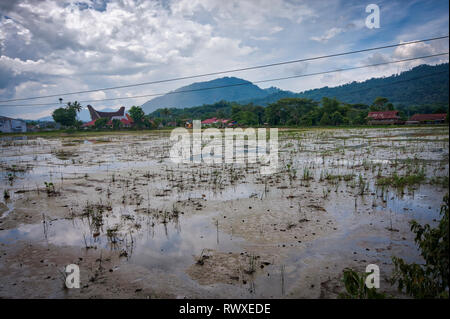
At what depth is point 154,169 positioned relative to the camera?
14.1 meters

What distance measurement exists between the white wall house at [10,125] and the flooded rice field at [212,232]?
76.9 m

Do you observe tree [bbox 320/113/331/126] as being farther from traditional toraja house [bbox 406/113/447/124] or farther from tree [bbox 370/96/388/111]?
tree [bbox 370/96/388/111]

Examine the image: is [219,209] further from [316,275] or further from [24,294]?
→ [24,294]

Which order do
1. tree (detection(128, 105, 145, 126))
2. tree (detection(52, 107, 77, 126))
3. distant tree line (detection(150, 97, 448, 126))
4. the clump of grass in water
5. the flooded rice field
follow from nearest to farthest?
the flooded rice field < the clump of grass in water < distant tree line (detection(150, 97, 448, 126)) < tree (detection(52, 107, 77, 126)) < tree (detection(128, 105, 145, 126))

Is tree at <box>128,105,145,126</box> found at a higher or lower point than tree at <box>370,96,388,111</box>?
lower

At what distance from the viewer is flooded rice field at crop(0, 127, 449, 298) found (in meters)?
4.19

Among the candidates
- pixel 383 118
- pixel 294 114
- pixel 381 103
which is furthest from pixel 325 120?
pixel 381 103

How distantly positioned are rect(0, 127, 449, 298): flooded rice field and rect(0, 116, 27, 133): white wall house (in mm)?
76934

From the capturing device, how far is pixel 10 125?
69.2 m

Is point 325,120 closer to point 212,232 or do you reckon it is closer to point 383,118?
point 383,118

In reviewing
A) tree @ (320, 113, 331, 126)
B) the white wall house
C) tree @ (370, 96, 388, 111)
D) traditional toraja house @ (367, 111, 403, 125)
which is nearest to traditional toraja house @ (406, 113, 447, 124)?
traditional toraja house @ (367, 111, 403, 125)

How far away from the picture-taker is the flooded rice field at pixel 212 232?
13.7 ft

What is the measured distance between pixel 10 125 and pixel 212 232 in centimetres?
8848
